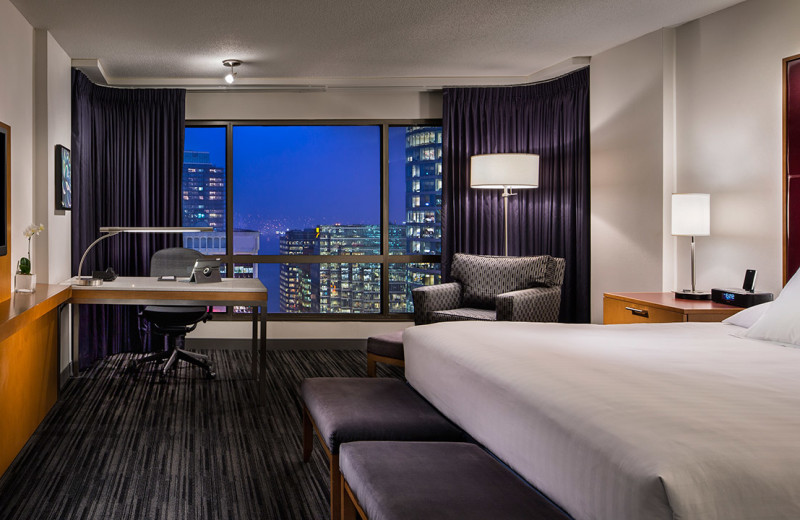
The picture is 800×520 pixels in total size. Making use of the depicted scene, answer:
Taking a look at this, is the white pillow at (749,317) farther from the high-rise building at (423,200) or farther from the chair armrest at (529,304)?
the high-rise building at (423,200)

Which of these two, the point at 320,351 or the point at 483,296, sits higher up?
the point at 483,296

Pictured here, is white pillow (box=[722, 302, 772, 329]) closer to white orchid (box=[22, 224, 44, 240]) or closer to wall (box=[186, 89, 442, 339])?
wall (box=[186, 89, 442, 339])

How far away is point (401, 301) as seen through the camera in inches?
248

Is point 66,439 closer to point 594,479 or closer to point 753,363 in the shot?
point 594,479

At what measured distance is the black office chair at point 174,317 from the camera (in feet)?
15.5

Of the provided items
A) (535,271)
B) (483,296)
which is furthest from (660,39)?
(483,296)

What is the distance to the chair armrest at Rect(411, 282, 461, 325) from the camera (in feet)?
16.1

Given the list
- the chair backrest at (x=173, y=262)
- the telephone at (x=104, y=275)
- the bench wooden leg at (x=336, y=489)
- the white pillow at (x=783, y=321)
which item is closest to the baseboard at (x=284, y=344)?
the chair backrest at (x=173, y=262)

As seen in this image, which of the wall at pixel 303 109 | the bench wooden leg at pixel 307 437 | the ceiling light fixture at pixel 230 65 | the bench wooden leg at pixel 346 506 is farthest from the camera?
the wall at pixel 303 109

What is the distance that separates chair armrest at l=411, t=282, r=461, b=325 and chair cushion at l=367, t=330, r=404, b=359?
0.76 m

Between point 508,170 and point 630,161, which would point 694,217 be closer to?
point 630,161

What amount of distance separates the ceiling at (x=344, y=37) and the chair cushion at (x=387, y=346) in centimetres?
206

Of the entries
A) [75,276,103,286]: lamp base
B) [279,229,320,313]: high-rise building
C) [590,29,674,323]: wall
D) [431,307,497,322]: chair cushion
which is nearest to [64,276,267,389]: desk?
[75,276,103,286]: lamp base

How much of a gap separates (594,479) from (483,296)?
3788 mm
